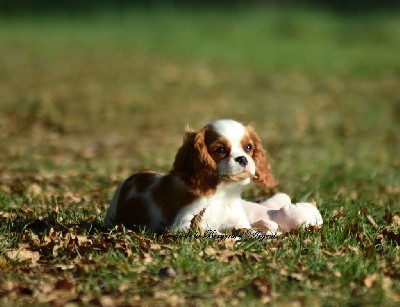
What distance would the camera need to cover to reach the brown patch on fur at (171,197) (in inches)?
287

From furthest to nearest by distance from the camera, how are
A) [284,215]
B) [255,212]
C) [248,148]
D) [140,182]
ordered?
[255,212] < [284,215] < [140,182] < [248,148]

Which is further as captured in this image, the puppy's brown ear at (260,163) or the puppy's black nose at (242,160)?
the puppy's brown ear at (260,163)

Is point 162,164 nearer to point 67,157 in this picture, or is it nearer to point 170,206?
point 67,157

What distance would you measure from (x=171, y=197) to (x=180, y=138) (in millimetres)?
8408

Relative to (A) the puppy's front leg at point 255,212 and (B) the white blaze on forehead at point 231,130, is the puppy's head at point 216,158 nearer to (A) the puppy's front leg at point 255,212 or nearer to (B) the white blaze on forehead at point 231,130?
(B) the white blaze on forehead at point 231,130

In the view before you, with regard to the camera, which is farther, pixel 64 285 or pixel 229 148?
pixel 229 148

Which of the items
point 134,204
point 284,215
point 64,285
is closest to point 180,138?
point 284,215

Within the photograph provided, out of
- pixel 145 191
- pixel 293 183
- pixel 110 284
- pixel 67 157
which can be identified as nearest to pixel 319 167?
pixel 293 183

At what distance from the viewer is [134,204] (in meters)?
7.56

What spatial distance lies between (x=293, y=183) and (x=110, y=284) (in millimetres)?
5035

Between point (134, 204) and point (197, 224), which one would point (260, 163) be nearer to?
point (197, 224)

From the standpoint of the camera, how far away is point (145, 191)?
754cm

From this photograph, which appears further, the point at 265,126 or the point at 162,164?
the point at 265,126

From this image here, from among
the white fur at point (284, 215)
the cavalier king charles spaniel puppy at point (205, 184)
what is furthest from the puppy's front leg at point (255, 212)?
the cavalier king charles spaniel puppy at point (205, 184)
